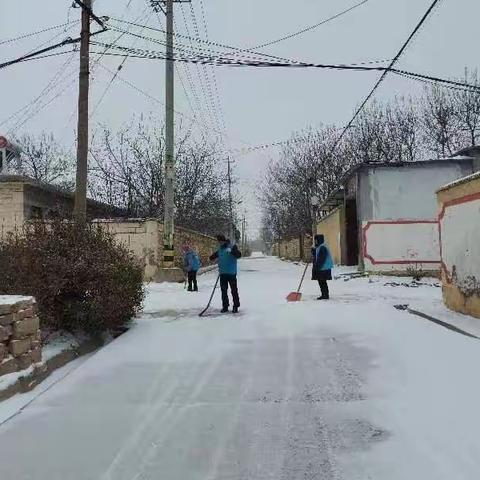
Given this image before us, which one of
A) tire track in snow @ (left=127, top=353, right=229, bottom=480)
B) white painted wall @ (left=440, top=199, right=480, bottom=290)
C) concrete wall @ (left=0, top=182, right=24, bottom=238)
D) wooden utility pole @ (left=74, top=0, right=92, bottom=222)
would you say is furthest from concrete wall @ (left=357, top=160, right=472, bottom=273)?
tire track in snow @ (left=127, top=353, right=229, bottom=480)

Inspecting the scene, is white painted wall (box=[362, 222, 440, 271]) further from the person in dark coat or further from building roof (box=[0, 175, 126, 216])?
building roof (box=[0, 175, 126, 216])

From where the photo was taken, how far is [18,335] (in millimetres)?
5824

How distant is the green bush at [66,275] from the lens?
7918 millimetres

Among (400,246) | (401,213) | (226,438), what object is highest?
(401,213)

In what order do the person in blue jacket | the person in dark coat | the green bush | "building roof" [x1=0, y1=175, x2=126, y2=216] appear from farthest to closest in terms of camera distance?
"building roof" [x1=0, y1=175, x2=126, y2=216]
the person in dark coat
the person in blue jacket
the green bush

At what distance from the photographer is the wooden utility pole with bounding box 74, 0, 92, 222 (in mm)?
14969

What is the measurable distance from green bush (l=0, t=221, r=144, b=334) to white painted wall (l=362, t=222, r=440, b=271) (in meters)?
14.9

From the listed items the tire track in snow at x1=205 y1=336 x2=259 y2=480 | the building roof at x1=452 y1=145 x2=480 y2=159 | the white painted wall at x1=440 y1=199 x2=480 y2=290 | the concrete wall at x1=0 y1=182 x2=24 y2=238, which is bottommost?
the tire track in snow at x1=205 y1=336 x2=259 y2=480

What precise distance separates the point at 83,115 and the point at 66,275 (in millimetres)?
8127

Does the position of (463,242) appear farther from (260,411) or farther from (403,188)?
(403,188)

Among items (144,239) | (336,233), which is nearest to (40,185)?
(144,239)

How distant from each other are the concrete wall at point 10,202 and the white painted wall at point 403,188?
13199 mm

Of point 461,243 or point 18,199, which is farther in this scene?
point 18,199

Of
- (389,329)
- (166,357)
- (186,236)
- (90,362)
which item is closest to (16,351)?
(90,362)
